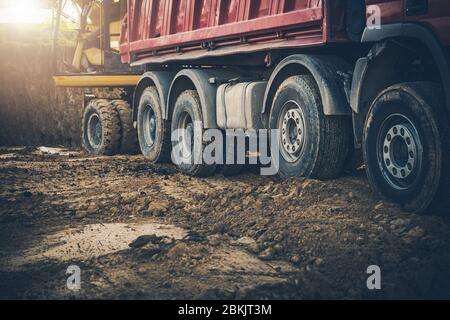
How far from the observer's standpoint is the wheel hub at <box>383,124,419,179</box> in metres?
5.65

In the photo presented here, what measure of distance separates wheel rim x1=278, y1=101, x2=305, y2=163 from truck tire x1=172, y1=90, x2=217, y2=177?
1.74 metres

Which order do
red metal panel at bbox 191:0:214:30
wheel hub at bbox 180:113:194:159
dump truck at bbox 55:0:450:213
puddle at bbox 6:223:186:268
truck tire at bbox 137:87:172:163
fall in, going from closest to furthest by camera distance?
puddle at bbox 6:223:186:268 < dump truck at bbox 55:0:450:213 < red metal panel at bbox 191:0:214:30 < wheel hub at bbox 180:113:194:159 < truck tire at bbox 137:87:172:163

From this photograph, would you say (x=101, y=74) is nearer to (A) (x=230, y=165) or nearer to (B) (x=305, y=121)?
(A) (x=230, y=165)

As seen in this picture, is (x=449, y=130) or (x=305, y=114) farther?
(x=305, y=114)

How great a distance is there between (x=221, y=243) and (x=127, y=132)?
698 centimetres

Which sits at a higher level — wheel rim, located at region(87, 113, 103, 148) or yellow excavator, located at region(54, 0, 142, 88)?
yellow excavator, located at region(54, 0, 142, 88)

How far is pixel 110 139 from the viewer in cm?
1225

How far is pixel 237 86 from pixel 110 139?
14.9ft

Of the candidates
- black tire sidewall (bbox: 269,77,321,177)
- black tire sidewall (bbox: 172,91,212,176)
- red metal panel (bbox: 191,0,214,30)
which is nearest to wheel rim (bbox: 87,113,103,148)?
black tire sidewall (bbox: 172,91,212,176)

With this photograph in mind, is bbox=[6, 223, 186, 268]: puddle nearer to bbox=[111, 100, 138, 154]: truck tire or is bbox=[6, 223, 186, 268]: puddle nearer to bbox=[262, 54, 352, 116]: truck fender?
bbox=[262, 54, 352, 116]: truck fender

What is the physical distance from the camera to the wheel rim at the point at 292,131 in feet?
23.7
